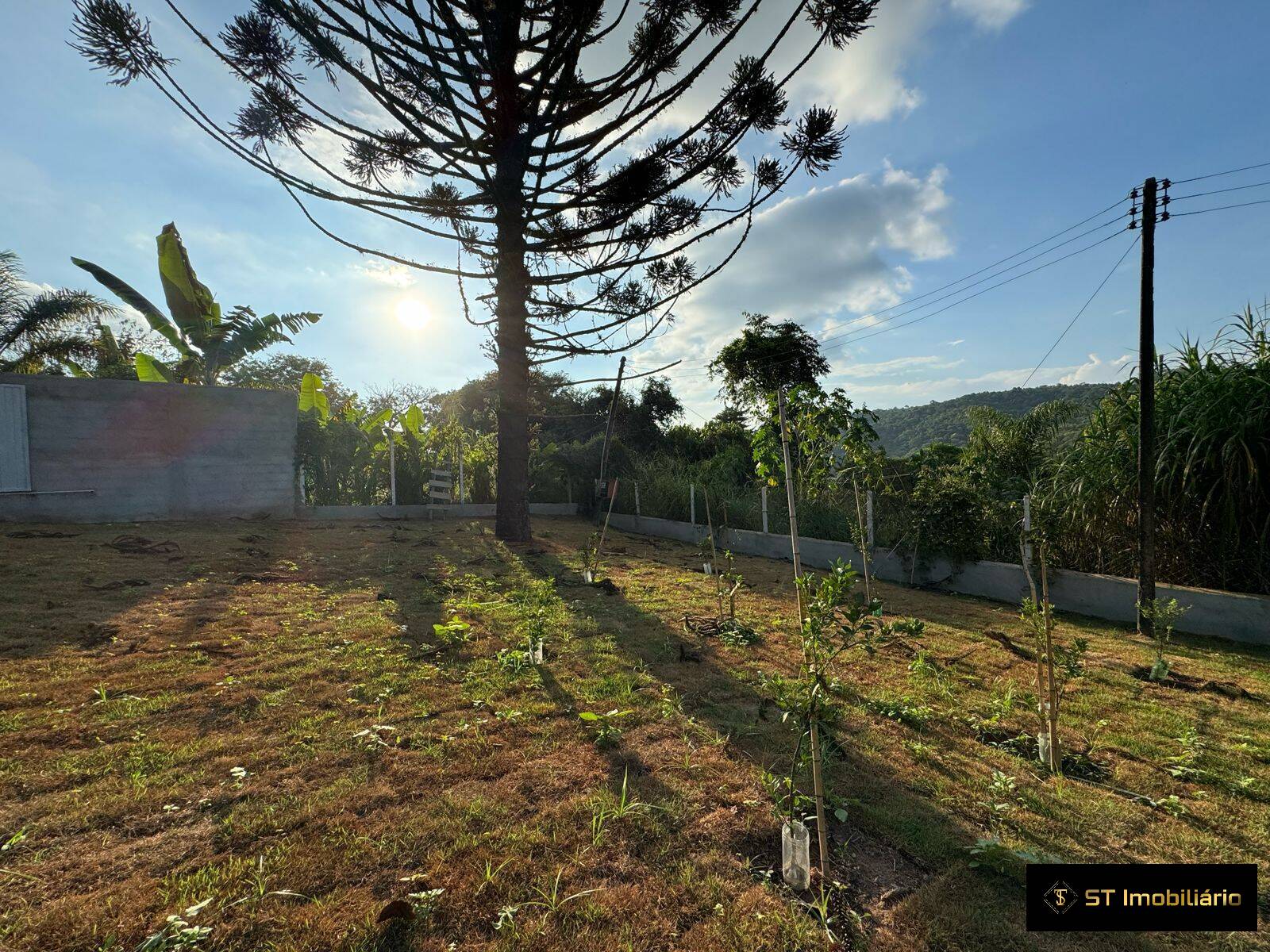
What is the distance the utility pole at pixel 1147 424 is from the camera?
5.73 m

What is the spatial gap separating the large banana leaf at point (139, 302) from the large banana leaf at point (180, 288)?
30cm

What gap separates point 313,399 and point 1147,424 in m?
16.3

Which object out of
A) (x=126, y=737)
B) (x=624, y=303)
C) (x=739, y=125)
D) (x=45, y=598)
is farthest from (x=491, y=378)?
(x=126, y=737)

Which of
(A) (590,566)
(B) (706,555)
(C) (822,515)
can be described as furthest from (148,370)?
(C) (822,515)

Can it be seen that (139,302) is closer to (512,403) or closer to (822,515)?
(512,403)

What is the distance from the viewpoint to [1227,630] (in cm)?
558

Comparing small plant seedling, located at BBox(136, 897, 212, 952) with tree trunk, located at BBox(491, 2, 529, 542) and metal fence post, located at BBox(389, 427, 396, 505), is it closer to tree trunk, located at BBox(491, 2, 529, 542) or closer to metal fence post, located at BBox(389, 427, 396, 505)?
tree trunk, located at BBox(491, 2, 529, 542)

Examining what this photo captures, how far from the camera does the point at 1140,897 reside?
1.91m

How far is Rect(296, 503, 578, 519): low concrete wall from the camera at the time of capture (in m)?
13.1

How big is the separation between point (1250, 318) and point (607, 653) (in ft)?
28.3

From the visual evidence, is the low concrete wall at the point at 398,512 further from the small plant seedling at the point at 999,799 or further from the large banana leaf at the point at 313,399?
the small plant seedling at the point at 999,799

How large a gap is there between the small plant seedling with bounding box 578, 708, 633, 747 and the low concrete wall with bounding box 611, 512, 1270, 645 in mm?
2872

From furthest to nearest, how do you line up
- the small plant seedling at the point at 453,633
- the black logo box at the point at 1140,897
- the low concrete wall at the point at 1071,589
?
1. the low concrete wall at the point at 1071,589
2. the small plant seedling at the point at 453,633
3. the black logo box at the point at 1140,897

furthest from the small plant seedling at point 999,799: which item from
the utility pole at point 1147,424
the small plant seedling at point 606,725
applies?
the utility pole at point 1147,424
